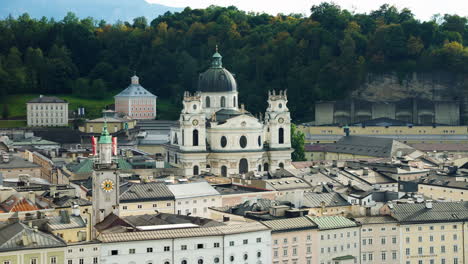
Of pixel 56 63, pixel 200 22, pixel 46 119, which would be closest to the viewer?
pixel 46 119

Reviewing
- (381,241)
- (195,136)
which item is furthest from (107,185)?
(195,136)

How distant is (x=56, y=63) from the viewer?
493 feet

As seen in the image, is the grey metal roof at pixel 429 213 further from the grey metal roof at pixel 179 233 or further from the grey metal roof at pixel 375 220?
the grey metal roof at pixel 179 233

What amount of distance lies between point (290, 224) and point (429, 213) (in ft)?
29.9

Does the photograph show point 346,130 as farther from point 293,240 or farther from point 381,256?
point 293,240

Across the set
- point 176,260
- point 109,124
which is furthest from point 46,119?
point 176,260

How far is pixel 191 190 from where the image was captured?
69500 millimetres

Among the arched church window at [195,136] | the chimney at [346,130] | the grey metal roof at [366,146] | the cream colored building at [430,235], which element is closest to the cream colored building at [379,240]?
the cream colored building at [430,235]

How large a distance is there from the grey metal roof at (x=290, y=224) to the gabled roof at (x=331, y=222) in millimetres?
653

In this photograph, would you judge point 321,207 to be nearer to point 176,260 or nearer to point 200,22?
point 176,260

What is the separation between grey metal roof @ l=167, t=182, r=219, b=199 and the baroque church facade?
18.3m

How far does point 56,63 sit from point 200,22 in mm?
22186

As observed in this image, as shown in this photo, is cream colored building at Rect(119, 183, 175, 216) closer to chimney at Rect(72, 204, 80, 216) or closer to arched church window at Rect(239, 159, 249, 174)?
chimney at Rect(72, 204, 80, 216)

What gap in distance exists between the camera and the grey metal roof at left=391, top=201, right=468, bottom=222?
62.5m
